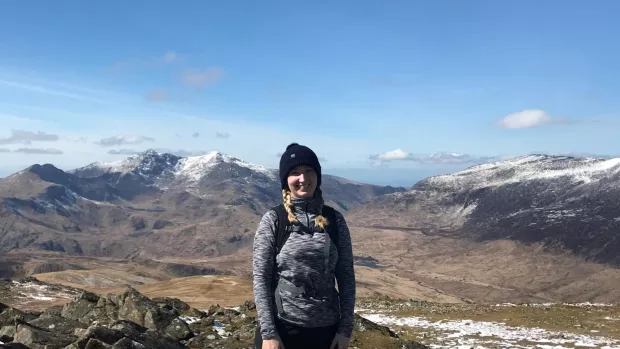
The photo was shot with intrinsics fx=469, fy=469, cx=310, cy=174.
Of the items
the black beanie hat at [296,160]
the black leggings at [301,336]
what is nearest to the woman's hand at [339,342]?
the black leggings at [301,336]

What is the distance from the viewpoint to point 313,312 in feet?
25.4

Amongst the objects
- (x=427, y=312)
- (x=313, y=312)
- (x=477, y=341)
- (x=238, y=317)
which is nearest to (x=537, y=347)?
(x=477, y=341)

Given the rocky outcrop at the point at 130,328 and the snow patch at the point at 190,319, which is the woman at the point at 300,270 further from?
the snow patch at the point at 190,319

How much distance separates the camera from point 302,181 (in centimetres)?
787

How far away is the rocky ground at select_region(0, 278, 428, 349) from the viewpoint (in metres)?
14.8

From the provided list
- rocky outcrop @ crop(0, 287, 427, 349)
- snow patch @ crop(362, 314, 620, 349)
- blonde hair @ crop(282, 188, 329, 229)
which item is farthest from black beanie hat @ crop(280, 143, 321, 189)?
snow patch @ crop(362, 314, 620, 349)

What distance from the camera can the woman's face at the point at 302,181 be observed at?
25.9 ft

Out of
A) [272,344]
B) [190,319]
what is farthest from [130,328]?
[272,344]

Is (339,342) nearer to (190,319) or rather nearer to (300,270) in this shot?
(300,270)

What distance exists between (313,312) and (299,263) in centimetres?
85

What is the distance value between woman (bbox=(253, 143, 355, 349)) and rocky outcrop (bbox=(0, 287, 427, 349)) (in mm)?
8501

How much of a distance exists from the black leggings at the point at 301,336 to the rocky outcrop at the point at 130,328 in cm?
841

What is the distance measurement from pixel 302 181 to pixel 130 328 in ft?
40.3

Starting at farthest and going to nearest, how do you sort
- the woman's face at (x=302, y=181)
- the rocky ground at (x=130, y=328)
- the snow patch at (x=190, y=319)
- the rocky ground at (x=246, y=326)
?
1. the snow patch at (x=190, y=319)
2. the rocky ground at (x=246, y=326)
3. the rocky ground at (x=130, y=328)
4. the woman's face at (x=302, y=181)
